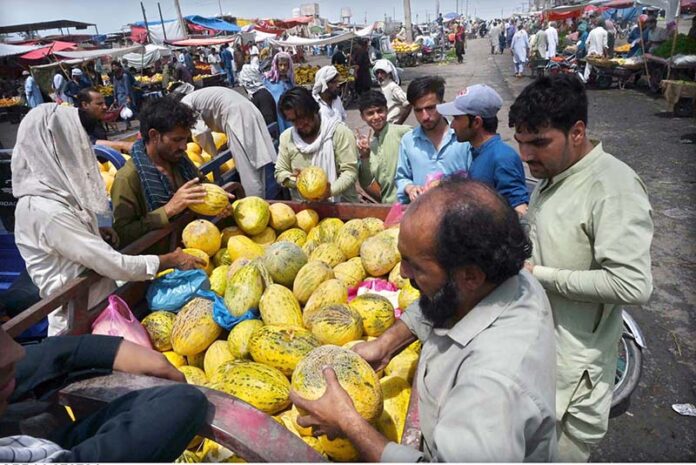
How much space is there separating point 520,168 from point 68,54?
2213 cm

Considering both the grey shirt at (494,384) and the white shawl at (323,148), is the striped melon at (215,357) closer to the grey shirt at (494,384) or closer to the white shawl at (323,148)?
the grey shirt at (494,384)

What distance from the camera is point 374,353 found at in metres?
2.09

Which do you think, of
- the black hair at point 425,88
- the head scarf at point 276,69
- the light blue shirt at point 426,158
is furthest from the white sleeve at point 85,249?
the head scarf at point 276,69

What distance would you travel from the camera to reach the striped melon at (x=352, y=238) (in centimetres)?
334

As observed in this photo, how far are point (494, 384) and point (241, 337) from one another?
5.39 ft

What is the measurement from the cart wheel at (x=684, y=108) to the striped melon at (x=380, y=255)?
42.1ft

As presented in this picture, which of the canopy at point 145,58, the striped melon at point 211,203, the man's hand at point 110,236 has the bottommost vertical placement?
the man's hand at point 110,236

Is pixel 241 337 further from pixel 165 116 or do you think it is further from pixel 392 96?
pixel 392 96

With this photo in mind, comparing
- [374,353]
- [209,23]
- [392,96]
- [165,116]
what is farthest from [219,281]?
[209,23]

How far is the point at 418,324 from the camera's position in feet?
6.66

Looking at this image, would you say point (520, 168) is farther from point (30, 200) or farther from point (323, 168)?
point (30, 200)

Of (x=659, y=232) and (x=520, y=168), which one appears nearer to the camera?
(x=520, y=168)

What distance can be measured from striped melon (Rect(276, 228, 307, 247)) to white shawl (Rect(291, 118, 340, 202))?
0.87m

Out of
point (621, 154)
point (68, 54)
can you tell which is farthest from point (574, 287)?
point (68, 54)
